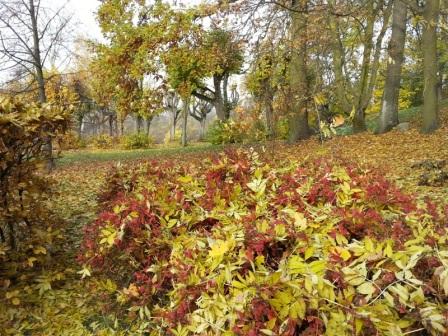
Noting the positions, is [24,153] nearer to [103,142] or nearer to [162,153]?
[162,153]

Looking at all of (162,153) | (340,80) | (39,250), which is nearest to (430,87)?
(340,80)

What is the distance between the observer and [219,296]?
1.73 meters

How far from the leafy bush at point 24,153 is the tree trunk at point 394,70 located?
9.71m

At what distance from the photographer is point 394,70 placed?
11117 mm

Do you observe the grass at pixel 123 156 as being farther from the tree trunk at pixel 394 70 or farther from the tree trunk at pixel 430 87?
the tree trunk at pixel 430 87

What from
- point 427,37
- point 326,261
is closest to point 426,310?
point 326,261

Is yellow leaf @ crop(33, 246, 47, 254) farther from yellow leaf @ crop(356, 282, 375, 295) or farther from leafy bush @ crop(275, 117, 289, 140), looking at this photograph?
leafy bush @ crop(275, 117, 289, 140)

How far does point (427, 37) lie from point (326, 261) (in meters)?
10.6

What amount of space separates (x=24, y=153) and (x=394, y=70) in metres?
10.7

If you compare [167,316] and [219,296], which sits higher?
[219,296]

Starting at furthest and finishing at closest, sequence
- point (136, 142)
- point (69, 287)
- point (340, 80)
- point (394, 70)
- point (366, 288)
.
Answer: point (136, 142) → point (340, 80) → point (394, 70) → point (69, 287) → point (366, 288)

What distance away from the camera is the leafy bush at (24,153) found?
2867 millimetres

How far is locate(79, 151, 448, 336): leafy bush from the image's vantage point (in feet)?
4.75

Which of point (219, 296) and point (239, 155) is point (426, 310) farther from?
point (239, 155)
